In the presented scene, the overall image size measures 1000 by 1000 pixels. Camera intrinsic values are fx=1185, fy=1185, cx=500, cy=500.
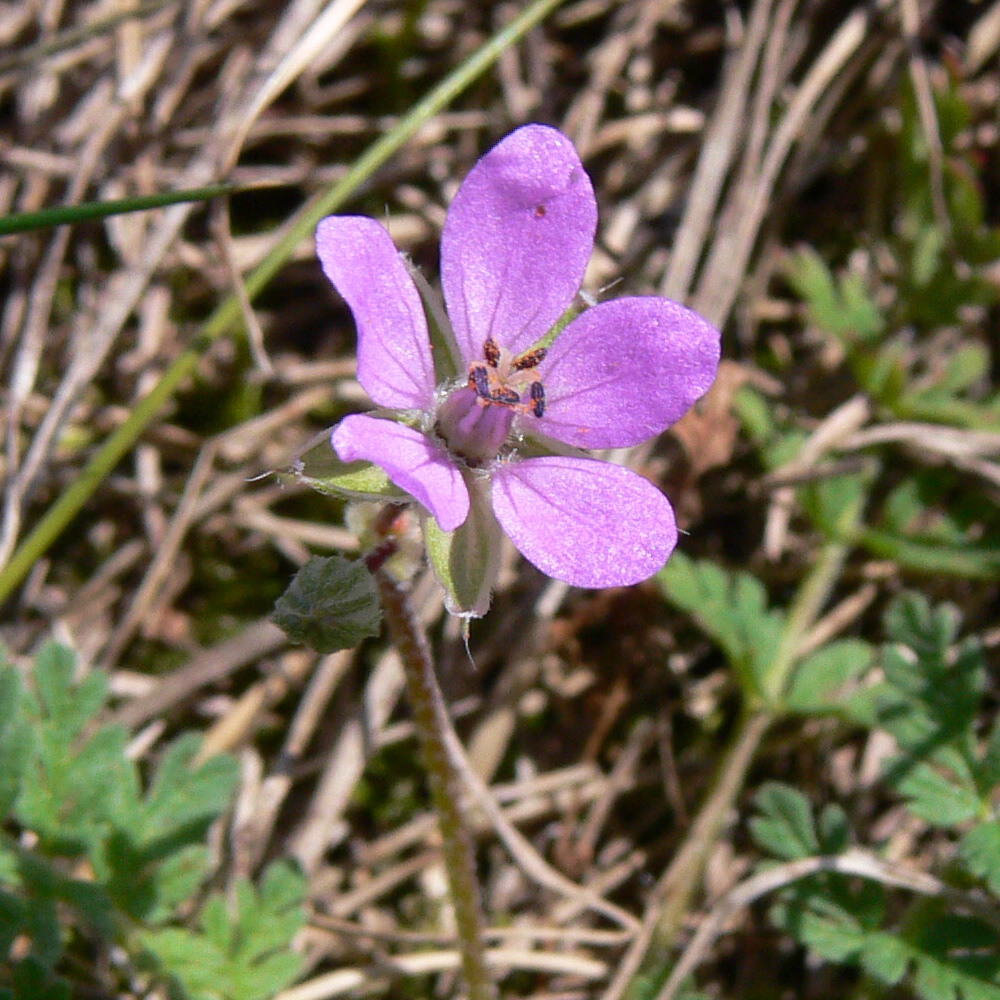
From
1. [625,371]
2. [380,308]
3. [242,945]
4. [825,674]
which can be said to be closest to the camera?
[380,308]

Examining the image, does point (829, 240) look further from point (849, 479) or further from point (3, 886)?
point (3, 886)

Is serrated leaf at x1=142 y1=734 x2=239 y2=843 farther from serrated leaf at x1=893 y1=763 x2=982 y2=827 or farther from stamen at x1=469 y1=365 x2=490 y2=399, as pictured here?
serrated leaf at x1=893 y1=763 x2=982 y2=827

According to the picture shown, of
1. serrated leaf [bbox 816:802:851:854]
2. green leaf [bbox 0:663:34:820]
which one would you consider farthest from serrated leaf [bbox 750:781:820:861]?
green leaf [bbox 0:663:34:820]

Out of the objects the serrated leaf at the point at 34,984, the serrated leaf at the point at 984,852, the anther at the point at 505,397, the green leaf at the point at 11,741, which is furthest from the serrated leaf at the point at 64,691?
the serrated leaf at the point at 984,852

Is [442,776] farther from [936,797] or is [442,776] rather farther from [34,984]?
[936,797]

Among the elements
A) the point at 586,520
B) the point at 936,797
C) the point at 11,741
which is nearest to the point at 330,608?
the point at 586,520
